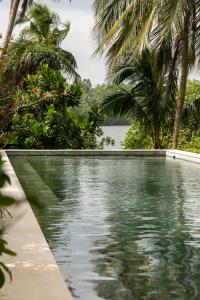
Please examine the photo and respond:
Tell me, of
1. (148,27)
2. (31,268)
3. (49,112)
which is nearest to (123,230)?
(31,268)

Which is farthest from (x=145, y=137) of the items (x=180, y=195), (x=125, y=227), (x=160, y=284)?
(x=160, y=284)

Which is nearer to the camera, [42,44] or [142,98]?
[142,98]

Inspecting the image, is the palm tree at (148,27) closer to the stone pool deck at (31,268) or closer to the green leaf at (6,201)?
the stone pool deck at (31,268)

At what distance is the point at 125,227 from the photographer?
5.61 metres

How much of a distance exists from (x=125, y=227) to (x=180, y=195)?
2387 millimetres

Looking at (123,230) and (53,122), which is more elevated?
(53,122)

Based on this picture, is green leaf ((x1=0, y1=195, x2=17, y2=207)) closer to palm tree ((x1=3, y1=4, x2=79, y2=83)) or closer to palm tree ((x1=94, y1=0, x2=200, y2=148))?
palm tree ((x1=94, y1=0, x2=200, y2=148))

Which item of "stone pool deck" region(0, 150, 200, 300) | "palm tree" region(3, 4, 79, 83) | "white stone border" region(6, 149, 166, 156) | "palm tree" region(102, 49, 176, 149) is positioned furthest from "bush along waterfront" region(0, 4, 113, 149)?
"stone pool deck" region(0, 150, 200, 300)

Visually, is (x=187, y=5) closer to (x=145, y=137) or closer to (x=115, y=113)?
(x=115, y=113)

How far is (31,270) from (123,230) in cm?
233

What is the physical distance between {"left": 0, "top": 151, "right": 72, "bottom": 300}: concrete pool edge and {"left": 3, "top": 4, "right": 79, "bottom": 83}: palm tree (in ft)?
45.4

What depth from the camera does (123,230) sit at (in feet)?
17.9

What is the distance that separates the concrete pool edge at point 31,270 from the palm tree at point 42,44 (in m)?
13.8

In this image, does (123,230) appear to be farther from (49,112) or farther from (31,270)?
(49,112)
